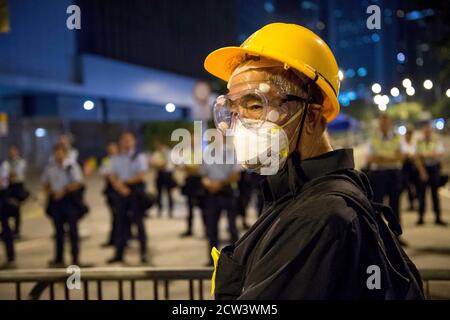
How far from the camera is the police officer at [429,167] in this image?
26.6ft

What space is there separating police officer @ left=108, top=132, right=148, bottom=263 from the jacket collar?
17.8 feet

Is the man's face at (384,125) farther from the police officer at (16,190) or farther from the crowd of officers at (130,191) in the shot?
the police officer at (16,190)

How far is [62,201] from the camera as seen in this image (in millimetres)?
6531

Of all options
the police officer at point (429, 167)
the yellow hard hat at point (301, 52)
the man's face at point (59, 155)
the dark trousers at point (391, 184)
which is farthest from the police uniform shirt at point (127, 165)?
the yellow hard hat at point (301, 52)

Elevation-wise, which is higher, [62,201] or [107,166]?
[107,166]

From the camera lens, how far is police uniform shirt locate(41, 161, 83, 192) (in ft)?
21.7

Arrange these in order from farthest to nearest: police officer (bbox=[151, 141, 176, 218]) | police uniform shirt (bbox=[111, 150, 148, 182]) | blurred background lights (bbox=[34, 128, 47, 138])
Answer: blurred background lights (bbox=[34, 128, 47, 138]) < police officer (bbox=[151, 141, 176, 218]) < police uniform shirt (bbox=[111, 150, 148, 182])

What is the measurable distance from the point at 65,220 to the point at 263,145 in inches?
224

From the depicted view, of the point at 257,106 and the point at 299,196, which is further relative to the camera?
the point at 257,106

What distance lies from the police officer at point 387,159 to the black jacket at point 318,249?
5.74m

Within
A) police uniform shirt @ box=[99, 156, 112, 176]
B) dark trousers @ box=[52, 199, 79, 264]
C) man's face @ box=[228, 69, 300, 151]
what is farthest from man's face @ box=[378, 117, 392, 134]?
man's face @ box=[228, 69, 300, 151]

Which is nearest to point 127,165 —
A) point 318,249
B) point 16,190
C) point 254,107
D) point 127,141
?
point 127,141

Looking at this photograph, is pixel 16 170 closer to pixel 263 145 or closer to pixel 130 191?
pixel 130 191

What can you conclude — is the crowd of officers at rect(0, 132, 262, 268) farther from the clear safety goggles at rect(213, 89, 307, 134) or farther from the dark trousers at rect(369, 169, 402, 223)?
the clear safety goggles at rect(213, 89, 307, 134)
